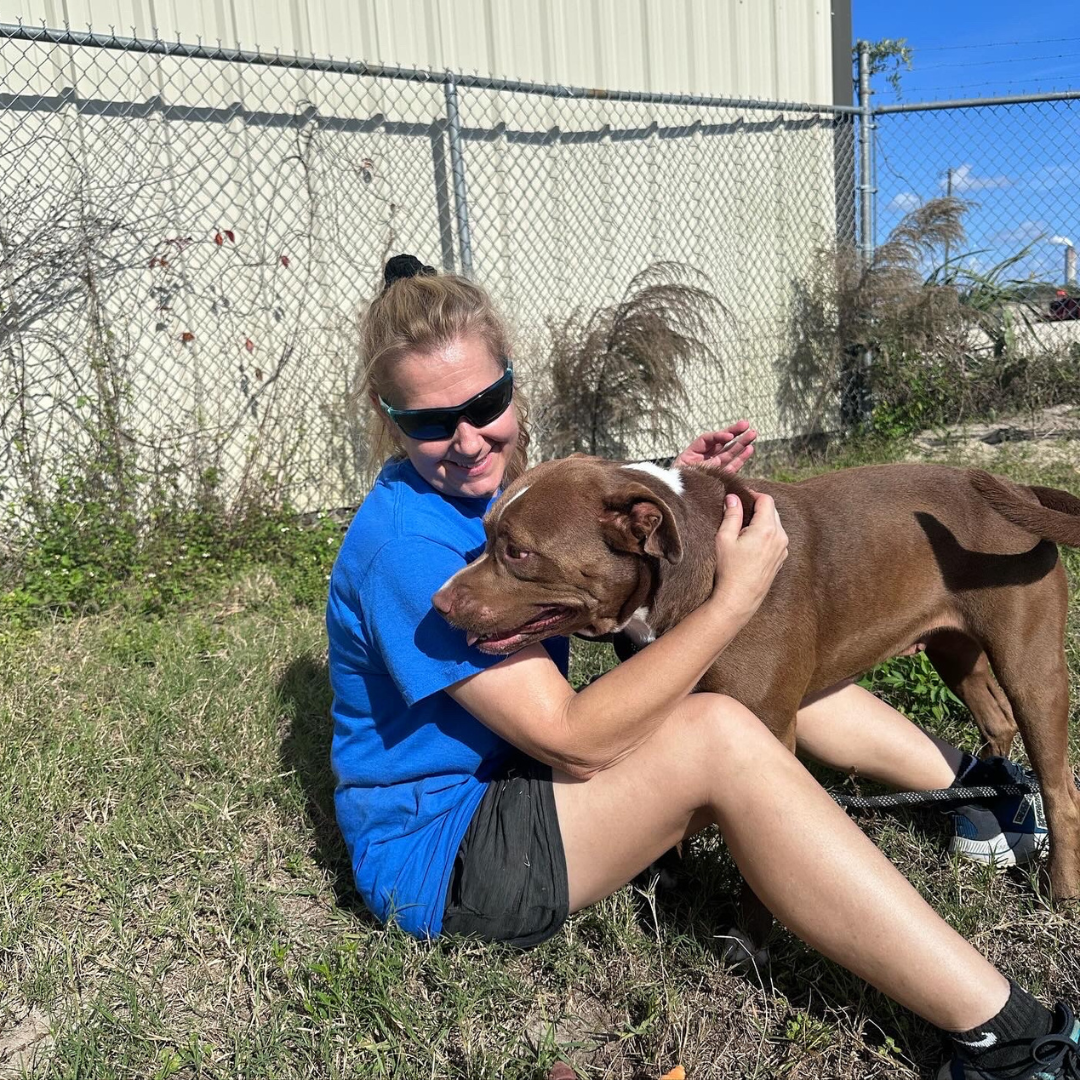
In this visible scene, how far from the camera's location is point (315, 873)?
2.97 m

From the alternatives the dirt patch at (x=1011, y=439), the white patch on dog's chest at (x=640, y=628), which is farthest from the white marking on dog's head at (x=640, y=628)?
the dirt patch at (x=1011, y=439)

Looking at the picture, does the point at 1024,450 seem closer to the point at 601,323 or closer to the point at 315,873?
the point at 601,323

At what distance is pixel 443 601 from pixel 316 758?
1.54 metres

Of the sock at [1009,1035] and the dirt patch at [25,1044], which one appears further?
the dirt patch at [25,1044]

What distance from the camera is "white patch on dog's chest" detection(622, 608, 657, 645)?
2.65m

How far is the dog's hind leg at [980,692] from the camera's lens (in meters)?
3.33

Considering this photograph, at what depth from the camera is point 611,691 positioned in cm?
223

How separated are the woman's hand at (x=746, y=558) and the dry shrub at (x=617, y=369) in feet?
15.1

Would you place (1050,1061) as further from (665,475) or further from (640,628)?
(665,475)

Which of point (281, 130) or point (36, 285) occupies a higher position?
point (281, 130)

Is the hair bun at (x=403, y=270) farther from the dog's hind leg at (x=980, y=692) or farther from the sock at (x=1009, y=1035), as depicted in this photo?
the sock at (x=1009, y=1035)

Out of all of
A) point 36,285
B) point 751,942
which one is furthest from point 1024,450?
point 36,285

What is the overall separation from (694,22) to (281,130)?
12.3 ft

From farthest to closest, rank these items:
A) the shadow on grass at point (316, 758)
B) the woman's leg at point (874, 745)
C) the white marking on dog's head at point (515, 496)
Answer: the woman's leg at point (874, 745) → the shadow on grass at point (316, 758) → the white marking on dog's head at point (515, 496)
